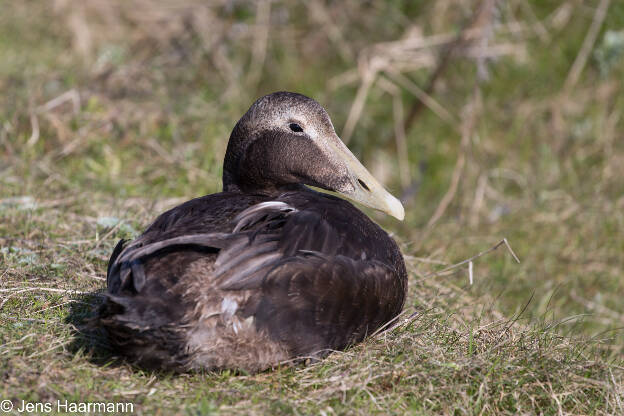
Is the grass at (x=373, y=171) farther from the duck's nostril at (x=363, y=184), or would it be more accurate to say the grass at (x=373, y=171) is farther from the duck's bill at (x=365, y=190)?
the duck's nostril at (x=363, y=184)

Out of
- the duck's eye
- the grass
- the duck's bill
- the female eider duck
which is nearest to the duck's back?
the female eider duck

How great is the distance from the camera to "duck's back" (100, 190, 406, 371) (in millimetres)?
2848

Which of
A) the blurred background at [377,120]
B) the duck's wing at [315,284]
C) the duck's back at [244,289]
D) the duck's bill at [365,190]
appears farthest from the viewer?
the blurred background at [377,120]

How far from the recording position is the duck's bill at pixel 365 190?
362cm

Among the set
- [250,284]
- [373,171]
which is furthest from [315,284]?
[373,171]

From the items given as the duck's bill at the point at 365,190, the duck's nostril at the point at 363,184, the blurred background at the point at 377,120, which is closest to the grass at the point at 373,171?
the blurred background at the point at 377,120

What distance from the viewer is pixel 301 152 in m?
3.68

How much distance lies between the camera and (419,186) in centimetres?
738

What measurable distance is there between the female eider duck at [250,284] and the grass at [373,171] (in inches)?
5.3

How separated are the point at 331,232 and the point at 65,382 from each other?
1.18 meters

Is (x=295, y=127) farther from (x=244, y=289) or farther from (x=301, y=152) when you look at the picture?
(x=244, y=289)

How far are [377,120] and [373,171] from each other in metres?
0.60

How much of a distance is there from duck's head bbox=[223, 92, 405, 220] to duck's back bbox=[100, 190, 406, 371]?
390 mm

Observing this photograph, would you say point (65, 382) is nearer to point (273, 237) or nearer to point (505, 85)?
point (273, 237)
